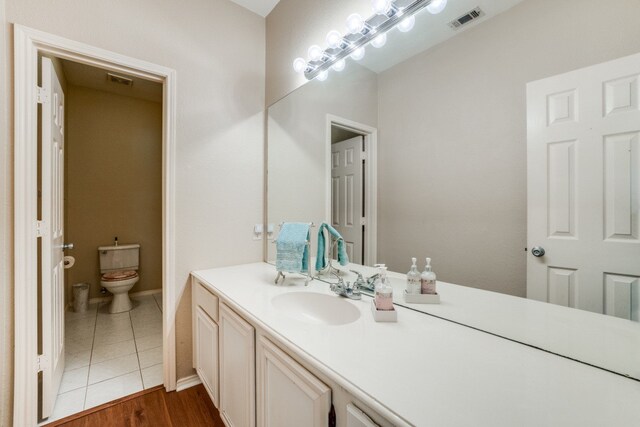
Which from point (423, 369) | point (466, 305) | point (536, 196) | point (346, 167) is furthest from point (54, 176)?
point (536, 196)

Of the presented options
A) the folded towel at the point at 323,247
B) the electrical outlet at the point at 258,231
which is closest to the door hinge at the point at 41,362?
the electrical outlet at the point at 258,231

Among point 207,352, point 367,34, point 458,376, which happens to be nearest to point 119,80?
point 367,34

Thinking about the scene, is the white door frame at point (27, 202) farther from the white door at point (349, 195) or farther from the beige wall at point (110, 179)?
the beige wall at point (110, 179)

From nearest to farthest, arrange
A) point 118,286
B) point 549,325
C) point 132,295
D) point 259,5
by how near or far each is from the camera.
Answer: point 549,325 → point 259,5 → point 118,286 → point 132,295

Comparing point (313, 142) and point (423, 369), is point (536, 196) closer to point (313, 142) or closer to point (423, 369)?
point (423, 369)

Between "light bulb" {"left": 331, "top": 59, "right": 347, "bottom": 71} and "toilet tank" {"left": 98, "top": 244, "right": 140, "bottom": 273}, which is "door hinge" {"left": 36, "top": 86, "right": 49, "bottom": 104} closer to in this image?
"light bulb" {"left": 331, "top": 59, "right": 347, "bottom": 71}

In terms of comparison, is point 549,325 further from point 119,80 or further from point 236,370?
point 119,80

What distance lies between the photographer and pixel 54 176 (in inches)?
61.3

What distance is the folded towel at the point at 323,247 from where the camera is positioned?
4.66 ft

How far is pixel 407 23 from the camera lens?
1.14 metres

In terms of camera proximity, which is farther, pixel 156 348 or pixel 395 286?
pixel 156 348

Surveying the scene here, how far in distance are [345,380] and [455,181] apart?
0.75 meters

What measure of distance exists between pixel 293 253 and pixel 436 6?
126 centimetres

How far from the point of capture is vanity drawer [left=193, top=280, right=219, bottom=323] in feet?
4.56
